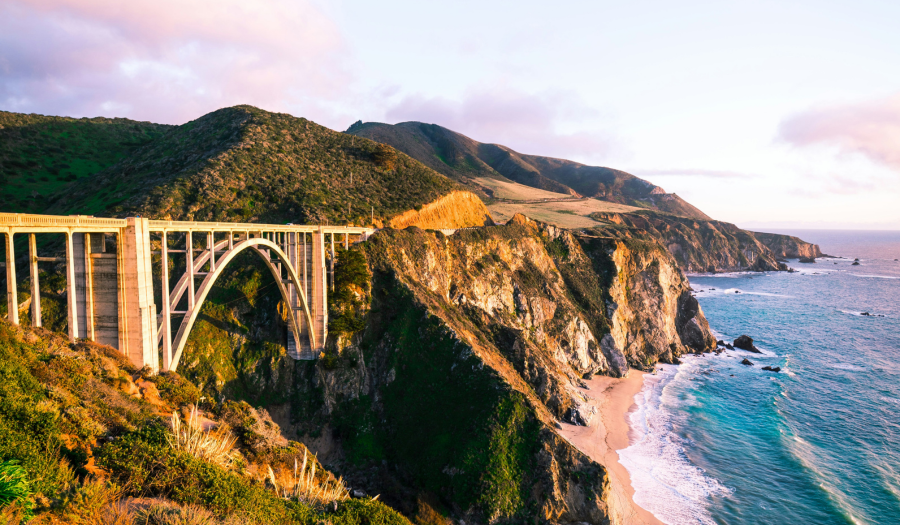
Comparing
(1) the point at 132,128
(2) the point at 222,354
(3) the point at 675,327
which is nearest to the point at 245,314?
(2) the point at 222,354

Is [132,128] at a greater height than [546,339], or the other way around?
[132,128]

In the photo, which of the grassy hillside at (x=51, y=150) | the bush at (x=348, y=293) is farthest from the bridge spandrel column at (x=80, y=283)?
the grassy hillside at (x=51, y=150)

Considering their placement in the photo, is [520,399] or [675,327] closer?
[520,399]

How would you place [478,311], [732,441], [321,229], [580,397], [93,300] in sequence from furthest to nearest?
[478,311] < [580,397] < [732,441] < [321,229] < [93,300]

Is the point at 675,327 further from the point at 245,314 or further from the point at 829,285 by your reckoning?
the point at 829,285

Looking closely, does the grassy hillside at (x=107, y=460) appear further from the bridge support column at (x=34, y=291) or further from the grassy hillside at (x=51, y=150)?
the grassy hillside at (x=51, y=150)

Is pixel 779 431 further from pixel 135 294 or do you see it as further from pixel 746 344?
pixel 135 294

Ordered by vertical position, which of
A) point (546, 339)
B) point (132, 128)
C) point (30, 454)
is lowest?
point (546, 339)
